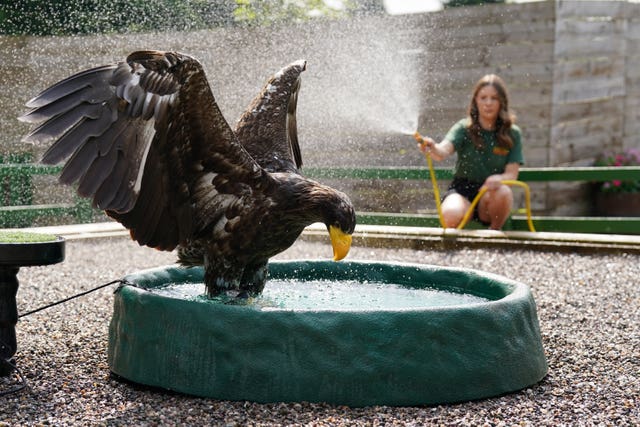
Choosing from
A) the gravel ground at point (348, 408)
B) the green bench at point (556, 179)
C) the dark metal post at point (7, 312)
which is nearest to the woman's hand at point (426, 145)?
the green bench at point (556, 179)

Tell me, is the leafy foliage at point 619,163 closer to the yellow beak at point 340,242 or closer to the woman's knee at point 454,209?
the woman's knee at point 454,209

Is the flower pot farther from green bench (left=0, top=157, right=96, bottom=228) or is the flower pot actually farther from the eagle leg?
the eagle leg

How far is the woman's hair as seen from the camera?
23.3 ft

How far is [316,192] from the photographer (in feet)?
10.9

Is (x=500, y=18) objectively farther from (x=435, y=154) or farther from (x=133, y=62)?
(x=133, y=62)

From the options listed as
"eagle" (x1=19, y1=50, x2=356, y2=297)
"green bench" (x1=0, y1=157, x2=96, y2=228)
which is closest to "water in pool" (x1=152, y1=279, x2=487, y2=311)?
"eagle" (x1=19, y1=50, x2=356, y2=297)

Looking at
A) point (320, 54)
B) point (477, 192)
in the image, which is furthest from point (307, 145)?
point (477, 192)

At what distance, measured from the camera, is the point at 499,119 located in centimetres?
725

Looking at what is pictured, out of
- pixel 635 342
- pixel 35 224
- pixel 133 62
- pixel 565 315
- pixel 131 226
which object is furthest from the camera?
pixel 35 224

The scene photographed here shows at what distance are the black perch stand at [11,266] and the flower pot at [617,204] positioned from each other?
24.4ft

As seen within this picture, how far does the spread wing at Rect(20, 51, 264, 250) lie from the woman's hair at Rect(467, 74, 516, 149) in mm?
4119

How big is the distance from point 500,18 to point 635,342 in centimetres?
608

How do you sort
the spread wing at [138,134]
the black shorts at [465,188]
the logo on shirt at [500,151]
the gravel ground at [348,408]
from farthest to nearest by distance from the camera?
the black shorts at [465,188], the logo on shirt at [500,151], the spread wing at [138,134], the gravel ground at [348,408]

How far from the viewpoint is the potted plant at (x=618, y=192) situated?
31.5 feet
